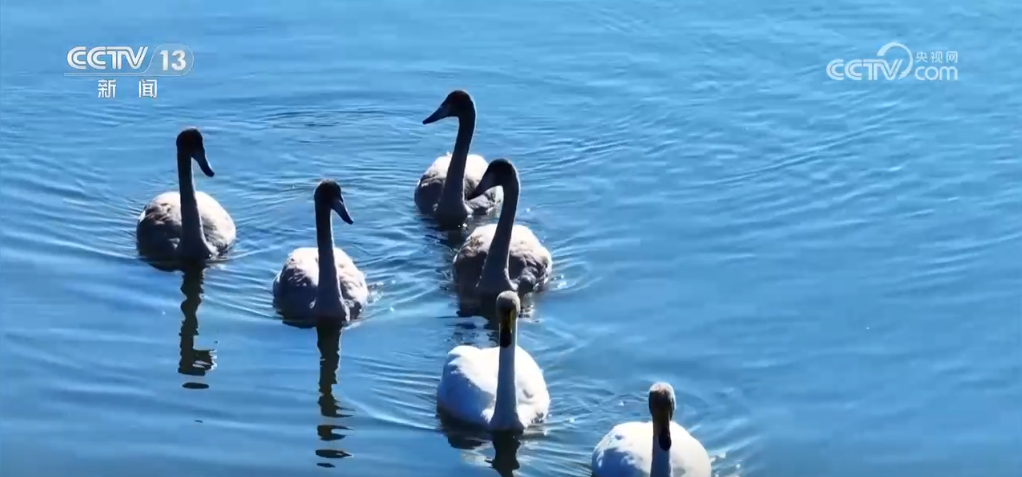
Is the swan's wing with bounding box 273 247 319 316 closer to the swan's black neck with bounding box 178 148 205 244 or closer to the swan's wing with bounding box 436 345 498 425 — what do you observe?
the swan's black neck with bounding box 178 148 205 244

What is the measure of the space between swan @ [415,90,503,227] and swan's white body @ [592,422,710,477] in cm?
589

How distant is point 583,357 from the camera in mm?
16641

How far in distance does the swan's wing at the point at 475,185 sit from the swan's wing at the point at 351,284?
7.55ft

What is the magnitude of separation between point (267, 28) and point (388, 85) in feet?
7.96

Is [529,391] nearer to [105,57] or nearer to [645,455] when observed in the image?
[645,455]

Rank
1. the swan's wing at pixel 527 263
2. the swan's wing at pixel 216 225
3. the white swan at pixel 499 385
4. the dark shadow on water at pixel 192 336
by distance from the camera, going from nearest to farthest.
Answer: the white swan at pixel 499 385 < the dark shadow on water at pixel 192 336 < the swan's wing at pixel 527 263 < the swan's wing at pixel 216 225

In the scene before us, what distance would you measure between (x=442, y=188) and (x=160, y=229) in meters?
3.02

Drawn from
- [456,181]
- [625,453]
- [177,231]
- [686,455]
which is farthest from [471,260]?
[686,455]

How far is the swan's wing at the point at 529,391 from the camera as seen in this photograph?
1521 centimetres

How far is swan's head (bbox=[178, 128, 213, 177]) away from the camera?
1906cm

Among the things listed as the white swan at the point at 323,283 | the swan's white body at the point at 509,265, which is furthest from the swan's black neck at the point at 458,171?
the white swan at the point at 323,283

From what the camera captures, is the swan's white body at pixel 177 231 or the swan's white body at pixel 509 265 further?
the swan's white body at pixel 177 231

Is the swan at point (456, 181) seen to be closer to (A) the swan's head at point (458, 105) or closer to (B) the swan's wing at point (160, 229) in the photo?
(A) the swan's head at point (458, 105)

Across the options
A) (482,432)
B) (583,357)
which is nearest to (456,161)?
(583,357)
